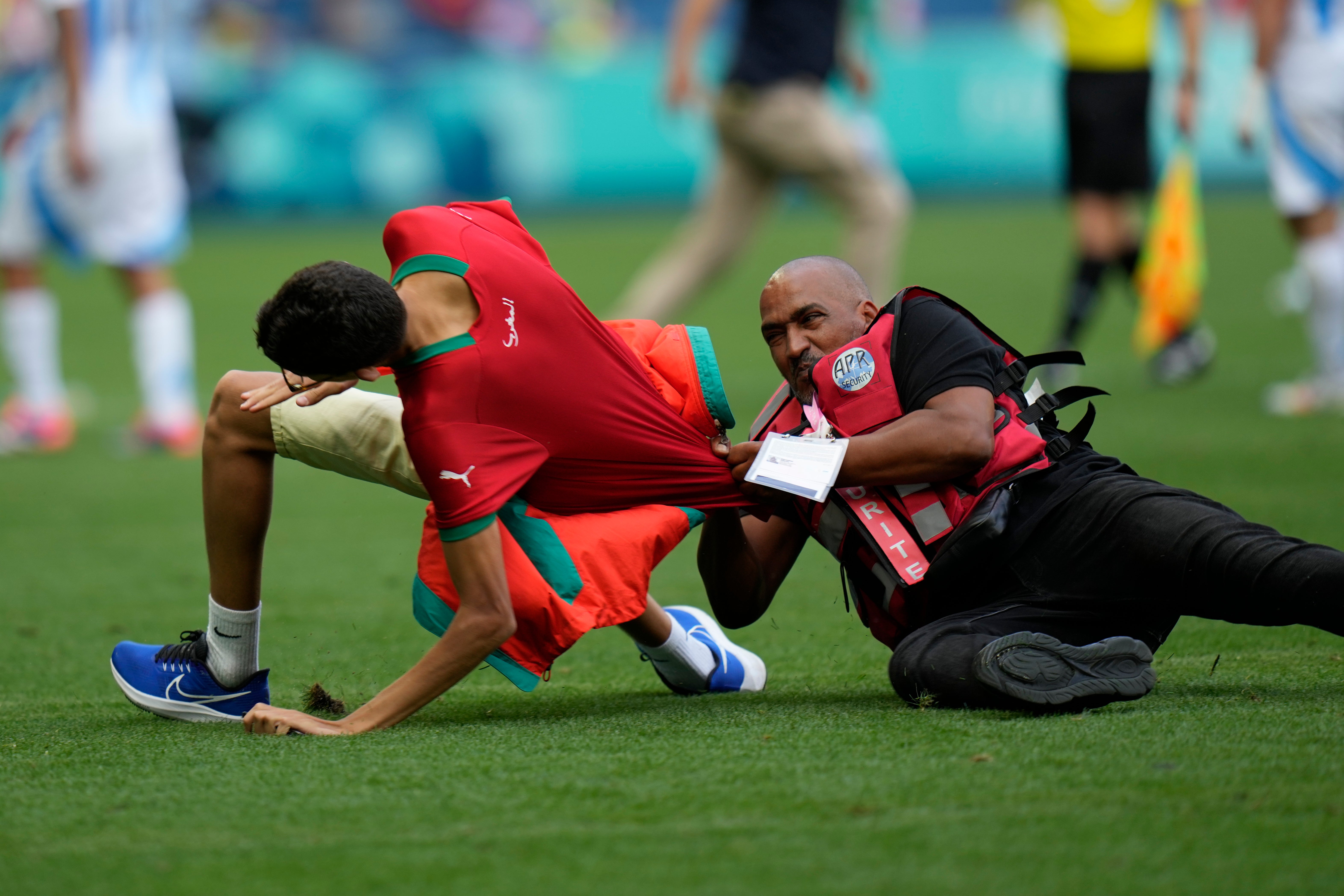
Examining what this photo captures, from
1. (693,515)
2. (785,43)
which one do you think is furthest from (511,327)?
(785,43)

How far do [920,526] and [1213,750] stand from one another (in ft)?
2.10

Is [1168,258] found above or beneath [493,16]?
beneath

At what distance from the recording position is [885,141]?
19453mm

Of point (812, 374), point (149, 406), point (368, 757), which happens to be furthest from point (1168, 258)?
point (368, 757)

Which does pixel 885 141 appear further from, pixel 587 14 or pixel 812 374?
pixel 812 374

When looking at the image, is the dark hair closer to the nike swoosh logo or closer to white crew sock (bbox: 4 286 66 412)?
the nike swoosh logo

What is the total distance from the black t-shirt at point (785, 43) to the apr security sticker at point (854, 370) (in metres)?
4.53

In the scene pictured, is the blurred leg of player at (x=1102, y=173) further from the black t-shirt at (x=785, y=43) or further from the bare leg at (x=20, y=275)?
the bare leg at (x=20, y=275)

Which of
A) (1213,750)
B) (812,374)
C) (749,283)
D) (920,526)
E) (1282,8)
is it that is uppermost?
(1282,8)

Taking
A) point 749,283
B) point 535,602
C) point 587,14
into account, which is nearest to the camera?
point 535,602

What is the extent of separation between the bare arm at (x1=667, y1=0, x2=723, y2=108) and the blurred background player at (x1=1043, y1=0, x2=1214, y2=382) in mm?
1722

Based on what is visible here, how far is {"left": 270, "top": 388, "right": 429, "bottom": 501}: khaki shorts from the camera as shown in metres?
2.90

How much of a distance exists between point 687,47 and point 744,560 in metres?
4.85

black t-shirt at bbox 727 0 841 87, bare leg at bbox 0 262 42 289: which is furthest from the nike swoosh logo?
black t-shirt at bbox 727 0 841 87
